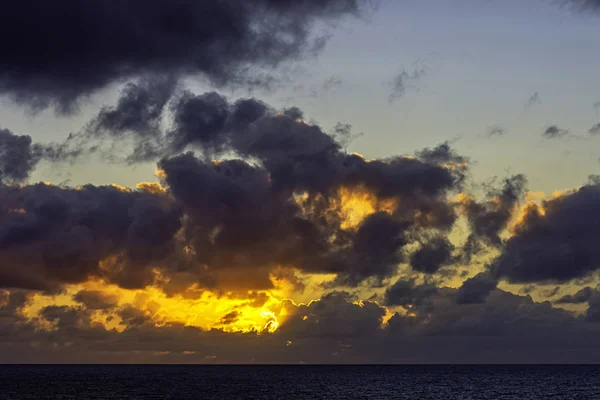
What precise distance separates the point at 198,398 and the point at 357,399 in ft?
Answer: 145

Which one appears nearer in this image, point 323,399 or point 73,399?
point 73,399

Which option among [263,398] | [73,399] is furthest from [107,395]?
[263,398]

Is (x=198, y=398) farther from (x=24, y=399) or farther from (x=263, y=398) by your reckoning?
(x=24, y=399)

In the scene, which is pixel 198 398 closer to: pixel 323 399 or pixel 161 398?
pixel 161 398

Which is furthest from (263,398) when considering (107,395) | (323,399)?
(107,395)

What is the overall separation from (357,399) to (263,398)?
2636 centimetres

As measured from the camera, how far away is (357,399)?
199875 millimetres

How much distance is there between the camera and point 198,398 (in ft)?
636

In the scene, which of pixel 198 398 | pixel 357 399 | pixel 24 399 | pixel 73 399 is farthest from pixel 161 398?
pixel 357 399

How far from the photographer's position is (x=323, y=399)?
198 meters

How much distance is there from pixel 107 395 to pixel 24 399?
23175mm

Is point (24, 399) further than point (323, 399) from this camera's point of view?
No

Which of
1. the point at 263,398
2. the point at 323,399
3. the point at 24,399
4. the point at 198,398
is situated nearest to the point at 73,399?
the point at 24,399

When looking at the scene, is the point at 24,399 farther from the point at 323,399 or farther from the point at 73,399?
the point at 323,399
